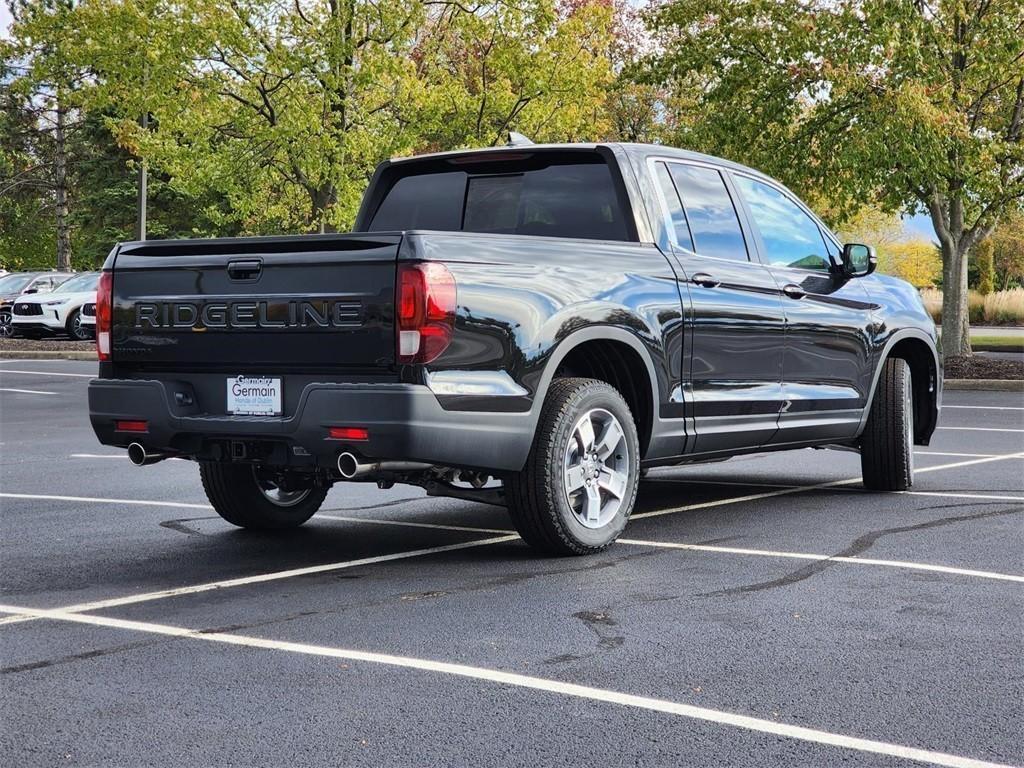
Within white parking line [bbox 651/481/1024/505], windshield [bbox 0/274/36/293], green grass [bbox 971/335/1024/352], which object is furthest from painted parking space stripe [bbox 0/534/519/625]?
windshield [bbox 0/274/36/293]

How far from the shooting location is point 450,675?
15.4 feet

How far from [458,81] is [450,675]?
2539 centimetres

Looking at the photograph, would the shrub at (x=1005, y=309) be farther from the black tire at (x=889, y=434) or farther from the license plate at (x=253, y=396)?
the license plate at (x=253, y=396)

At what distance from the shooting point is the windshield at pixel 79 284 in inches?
1368

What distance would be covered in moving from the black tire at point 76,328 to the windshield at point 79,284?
35.7 inches

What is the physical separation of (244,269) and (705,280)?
2.57m

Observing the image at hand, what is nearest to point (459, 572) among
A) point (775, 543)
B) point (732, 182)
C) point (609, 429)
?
point (609, 429)

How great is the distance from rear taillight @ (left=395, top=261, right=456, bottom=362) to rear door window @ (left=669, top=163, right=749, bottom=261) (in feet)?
7.26

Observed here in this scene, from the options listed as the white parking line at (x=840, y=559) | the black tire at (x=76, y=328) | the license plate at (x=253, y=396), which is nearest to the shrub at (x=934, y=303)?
the black tire at (x=76, y=328)

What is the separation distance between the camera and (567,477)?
22.4ft

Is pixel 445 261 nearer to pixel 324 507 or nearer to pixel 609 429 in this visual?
pixel 609 429

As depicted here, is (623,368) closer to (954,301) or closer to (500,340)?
(500,340)

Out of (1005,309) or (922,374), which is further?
(1005,309)

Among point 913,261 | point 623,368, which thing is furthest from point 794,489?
point 913,261
